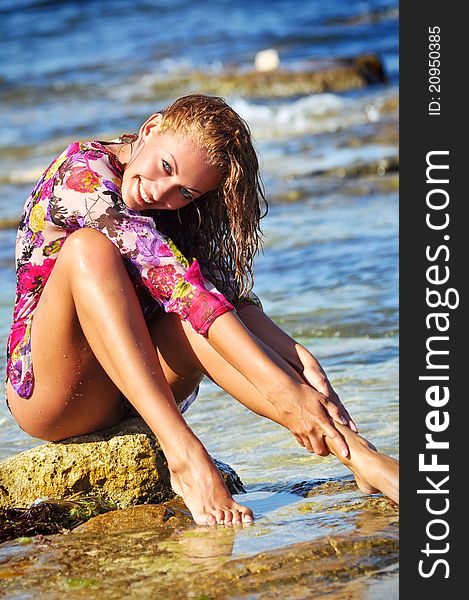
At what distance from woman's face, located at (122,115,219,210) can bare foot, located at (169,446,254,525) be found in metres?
0.76

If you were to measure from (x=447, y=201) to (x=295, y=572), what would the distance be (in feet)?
4.43

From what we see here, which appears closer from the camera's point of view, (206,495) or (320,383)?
(206,495)

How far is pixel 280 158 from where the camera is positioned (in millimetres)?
10586

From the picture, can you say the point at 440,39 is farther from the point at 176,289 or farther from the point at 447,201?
the point at 176,289

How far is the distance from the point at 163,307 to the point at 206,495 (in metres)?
0.58

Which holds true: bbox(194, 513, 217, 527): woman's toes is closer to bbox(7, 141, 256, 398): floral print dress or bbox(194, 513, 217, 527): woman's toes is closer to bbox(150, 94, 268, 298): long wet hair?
bbox(7, 141, 256, 398): floral print dress

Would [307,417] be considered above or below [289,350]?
below

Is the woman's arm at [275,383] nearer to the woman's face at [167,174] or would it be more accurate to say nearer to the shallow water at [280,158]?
the shallow water at [280,158]

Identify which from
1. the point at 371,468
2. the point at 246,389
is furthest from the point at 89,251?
the point at 371,468

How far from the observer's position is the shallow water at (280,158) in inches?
160

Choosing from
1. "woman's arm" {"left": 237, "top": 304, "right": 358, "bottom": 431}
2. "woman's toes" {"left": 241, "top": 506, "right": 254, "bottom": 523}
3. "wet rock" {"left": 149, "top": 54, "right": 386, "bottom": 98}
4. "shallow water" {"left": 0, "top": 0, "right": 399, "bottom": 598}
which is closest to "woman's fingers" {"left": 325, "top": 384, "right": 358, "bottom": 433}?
"woman's arm" {"left": 237, "top": 304, "right": 358, "bottom": 431}

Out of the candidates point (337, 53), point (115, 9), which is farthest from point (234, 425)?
point (115, 9)

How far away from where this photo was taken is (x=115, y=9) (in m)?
24.4

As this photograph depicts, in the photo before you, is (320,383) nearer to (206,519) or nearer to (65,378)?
(206,519)
